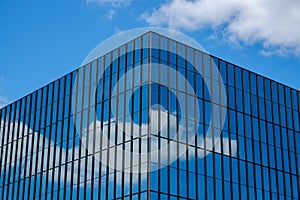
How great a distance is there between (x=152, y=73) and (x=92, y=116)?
25.7 feet

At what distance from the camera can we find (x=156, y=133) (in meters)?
43.2

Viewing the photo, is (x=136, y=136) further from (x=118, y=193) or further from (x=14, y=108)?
(x=14, y=108)

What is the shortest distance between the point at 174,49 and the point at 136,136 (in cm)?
860

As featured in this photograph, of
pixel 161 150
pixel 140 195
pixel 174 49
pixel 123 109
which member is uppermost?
pixel 174 49

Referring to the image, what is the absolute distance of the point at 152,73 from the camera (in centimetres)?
4484

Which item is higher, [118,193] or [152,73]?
[152,73]

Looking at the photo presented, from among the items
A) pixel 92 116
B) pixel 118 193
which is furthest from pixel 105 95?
pixel 118 193

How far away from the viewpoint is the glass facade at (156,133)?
43.8 metres

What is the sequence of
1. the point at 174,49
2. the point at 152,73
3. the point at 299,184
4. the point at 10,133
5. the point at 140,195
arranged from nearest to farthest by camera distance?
the point at 140,195 → the point at 152,73 → the point at 174,49 → the point at 299,184 → the point at 10,133

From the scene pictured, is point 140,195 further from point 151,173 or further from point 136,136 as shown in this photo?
point 136,136

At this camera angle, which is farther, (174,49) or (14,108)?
(14,108)

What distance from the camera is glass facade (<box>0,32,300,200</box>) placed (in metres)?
43.8

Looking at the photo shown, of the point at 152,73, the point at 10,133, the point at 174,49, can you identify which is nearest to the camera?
the point at 152,73

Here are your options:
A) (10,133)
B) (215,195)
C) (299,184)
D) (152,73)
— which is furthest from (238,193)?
(10,133)
